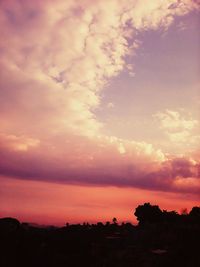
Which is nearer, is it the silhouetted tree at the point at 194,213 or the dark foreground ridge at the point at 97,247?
the dark foreground ridge at the point at 97,247

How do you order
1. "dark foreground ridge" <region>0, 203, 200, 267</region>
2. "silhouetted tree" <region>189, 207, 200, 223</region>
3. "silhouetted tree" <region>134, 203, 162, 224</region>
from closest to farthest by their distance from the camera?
"dark foreground ridge" <region>0, 203, 200, 267</region>, "silhouetted tree" <region>189, 207, 200, 223</region>, "silhouetted tree" <region>134, 203, 162, 224</region>

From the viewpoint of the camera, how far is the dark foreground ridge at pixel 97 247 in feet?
108

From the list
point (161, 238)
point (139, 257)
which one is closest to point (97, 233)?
point (161, 238)

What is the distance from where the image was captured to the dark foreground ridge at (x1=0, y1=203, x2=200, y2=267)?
3278 centimetres

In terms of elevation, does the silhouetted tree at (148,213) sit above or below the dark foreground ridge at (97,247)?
above

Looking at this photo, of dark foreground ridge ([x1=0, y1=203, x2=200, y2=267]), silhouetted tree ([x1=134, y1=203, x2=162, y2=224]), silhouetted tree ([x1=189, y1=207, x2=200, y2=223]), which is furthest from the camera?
silhouetted tree ([x1=134, y1=203, x2=162, y2=224])

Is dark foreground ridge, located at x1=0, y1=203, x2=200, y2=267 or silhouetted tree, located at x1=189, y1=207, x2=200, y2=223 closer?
dark foreground ridge, located at x1=0, y1=203, x2=200, y2=267

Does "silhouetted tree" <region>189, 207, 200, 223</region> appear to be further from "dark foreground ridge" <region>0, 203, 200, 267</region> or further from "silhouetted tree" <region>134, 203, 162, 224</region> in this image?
"dark foreground ridge" <region>0, 203, 200, 267</region>

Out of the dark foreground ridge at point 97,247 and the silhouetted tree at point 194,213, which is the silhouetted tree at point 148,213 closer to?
the silhouetted tree at point 194,213

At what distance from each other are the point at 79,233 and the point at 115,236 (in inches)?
254

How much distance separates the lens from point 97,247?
132 feet

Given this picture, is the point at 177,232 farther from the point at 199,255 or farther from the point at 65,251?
the point at 65,251

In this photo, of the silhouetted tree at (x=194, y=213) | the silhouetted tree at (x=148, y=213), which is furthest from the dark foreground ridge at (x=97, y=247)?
the silhouetted tree at (x=148, y=213)

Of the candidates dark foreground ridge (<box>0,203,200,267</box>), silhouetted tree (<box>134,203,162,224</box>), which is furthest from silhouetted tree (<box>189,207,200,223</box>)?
dark foreground ridge (<box>0,203,200,267</box>)
